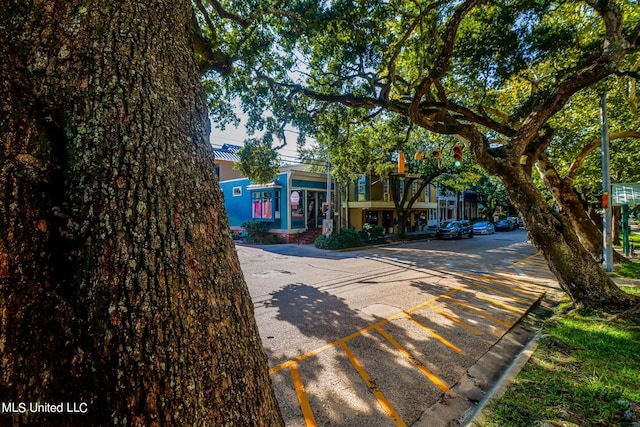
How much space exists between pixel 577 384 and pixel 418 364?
182 cm

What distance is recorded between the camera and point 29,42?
1.26 meters

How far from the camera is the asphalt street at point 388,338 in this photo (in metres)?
3.34

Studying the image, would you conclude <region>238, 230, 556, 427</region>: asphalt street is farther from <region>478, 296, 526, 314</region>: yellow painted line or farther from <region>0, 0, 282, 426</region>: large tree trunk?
<region>0, 0, 282, 426</region>: large tree trunk

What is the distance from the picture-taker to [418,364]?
420cm

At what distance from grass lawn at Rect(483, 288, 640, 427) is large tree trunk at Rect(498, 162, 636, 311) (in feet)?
3.28

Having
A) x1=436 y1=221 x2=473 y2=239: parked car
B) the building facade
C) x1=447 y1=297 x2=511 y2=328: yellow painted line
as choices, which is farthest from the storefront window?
x1=447 y1=297 x2=511 y2=328: yellow painted line

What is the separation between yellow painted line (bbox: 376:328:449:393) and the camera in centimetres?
373

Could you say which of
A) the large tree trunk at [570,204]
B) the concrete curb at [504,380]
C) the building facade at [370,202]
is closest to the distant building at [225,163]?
the building facade at [370,202]

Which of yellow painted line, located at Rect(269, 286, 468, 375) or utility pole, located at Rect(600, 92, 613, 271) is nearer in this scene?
yellow painted line, located at Rect(269, 286, 468, 375)

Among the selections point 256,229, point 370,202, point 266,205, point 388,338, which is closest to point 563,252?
point 388,338

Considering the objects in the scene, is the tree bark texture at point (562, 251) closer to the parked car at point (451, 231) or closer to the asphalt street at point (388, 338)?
the asphalt street at point (388, 338)

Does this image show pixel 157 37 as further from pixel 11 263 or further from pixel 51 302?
pixel 51 302

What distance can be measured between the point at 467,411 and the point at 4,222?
4.17 meters

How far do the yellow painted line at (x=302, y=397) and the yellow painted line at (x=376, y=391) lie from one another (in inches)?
32.4
